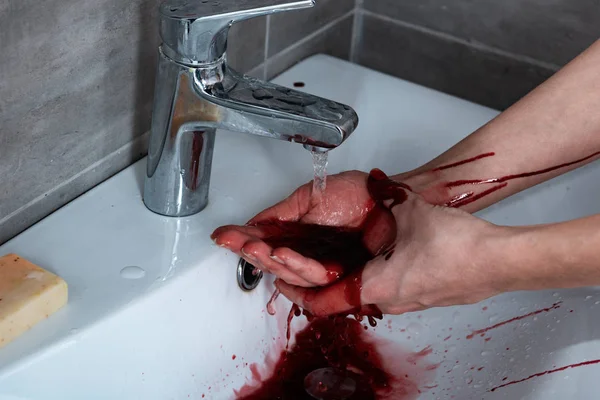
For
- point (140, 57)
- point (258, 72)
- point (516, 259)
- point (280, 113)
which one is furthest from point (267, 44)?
point (516, 259)

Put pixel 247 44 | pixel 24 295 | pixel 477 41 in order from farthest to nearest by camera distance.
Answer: pixel 477 41 → pixel 247 44 → pixel 24 295

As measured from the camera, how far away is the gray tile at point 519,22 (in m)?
1.01

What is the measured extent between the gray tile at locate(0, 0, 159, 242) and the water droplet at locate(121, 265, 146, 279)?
11 cm

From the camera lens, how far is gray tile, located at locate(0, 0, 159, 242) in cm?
65

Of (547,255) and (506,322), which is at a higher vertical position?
(547,255)

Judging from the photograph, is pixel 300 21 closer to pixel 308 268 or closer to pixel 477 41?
pixel 477 41

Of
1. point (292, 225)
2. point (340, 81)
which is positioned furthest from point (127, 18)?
point (340, 81)

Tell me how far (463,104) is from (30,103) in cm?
55

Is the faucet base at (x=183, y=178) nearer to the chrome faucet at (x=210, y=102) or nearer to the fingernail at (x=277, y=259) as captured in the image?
the chrome faucet at (x=210, y=102)

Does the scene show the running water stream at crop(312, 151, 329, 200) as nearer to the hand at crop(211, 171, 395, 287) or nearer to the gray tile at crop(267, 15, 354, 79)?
the hand at crop(211, 171, 395, 287)

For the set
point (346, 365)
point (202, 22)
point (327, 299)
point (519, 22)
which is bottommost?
point (346, 365)

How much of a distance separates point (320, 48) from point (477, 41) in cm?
21

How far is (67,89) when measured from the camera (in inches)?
27.5

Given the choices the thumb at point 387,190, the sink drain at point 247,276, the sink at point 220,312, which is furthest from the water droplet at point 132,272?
the thumb at point 387,190
